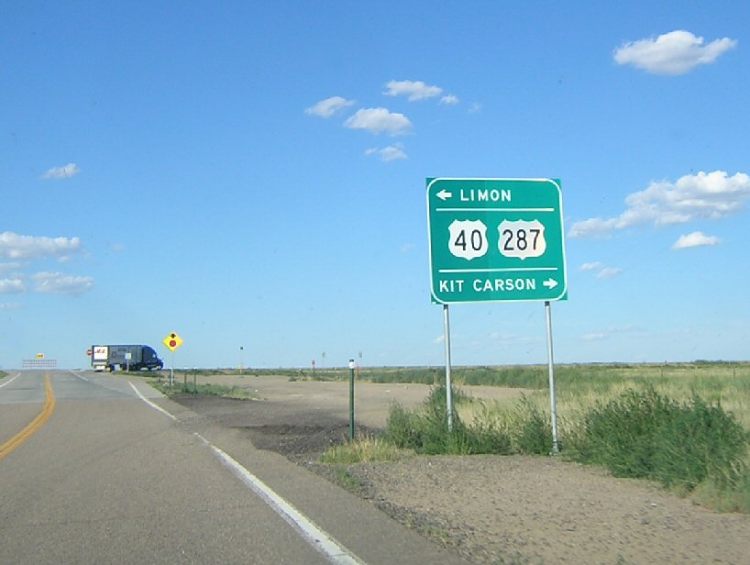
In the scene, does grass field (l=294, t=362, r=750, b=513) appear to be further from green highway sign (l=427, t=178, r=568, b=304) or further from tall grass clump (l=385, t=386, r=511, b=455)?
green highway sign (l=427, t=178, r=568, b=304)

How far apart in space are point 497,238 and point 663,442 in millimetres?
6175

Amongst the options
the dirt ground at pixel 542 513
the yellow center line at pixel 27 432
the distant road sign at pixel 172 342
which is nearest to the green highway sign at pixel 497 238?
the dirt ground at pixel 542 513

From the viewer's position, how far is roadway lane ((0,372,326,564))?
9.20 metres

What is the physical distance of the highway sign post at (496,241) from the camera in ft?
59.1

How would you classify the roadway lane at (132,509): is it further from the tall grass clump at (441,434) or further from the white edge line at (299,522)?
the tall grass clump at (441,434)

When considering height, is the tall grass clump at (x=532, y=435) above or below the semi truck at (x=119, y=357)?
below

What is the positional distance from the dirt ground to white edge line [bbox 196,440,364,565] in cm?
110

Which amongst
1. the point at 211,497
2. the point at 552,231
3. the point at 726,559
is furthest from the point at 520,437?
the point at 726,559

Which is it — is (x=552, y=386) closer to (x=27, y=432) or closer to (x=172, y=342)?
(x=27, y=432)

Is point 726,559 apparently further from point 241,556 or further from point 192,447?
point 192,447

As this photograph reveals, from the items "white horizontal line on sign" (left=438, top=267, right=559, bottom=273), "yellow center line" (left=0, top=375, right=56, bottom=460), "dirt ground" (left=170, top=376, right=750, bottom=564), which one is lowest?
"dirt ground" (left=170, top=376, right=750, bottom=564)

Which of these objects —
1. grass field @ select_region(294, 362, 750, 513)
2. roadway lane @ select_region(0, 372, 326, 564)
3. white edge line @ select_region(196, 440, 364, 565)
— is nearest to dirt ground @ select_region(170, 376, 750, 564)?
grass field @ select_region(294, 362, 750, 513)

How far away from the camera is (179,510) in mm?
11695

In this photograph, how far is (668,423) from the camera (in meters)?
14.4
